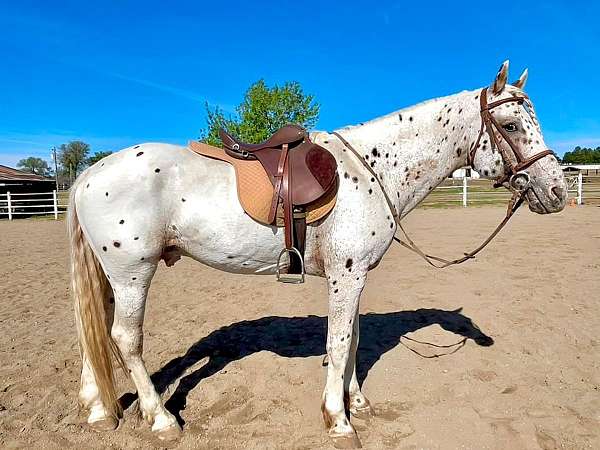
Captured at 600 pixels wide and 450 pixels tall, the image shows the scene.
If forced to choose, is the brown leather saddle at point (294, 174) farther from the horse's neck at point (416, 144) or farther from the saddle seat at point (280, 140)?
the horse's neck at point (416, 144)

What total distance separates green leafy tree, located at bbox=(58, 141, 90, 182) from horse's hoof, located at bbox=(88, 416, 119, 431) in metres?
85.4

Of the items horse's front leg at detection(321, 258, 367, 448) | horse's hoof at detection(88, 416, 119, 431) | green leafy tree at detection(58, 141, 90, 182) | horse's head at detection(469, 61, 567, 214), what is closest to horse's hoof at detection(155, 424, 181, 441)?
horse's hoof at detection(88, 416, 119, 431)

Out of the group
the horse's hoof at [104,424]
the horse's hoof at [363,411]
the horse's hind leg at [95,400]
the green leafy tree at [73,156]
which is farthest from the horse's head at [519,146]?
the green leafy tree at [73,156]

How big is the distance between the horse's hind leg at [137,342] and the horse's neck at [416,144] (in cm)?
171

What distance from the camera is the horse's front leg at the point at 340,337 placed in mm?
2605

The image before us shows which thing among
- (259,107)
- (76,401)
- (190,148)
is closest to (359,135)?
(190,148)

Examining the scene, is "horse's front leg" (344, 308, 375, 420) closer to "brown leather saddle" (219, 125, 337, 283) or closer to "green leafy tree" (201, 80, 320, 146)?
"brown leather saddle" (219, 125, 337, 283)

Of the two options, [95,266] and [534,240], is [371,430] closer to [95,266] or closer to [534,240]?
[95,266]

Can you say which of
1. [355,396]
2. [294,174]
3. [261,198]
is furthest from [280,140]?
[355,396]

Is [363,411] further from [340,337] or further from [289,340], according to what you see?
[289,340]

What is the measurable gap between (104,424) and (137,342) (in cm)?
65

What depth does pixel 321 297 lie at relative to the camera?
5883 millimetres

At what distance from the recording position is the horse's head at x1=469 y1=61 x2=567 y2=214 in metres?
2.55

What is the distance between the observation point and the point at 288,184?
250cm
